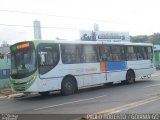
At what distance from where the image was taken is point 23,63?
57.3ft

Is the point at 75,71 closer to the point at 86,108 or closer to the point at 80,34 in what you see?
the point at 86,108

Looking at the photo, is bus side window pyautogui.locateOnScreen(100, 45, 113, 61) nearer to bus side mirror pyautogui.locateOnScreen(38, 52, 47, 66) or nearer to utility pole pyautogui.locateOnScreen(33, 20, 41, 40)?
bus side mirror pyautogui.locateOnScreen(38, 52, 47, 66)

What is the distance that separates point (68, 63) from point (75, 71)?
0.67 metres

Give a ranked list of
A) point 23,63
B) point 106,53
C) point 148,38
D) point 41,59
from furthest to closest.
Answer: point 148,38 < point 106,53 < point 23,63 < point 41,59

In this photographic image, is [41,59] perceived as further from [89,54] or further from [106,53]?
[106,53]

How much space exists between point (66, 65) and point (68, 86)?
109 centimetres

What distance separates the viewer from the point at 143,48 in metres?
26.0

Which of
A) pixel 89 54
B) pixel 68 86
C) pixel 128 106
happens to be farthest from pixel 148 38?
pixel 128 106

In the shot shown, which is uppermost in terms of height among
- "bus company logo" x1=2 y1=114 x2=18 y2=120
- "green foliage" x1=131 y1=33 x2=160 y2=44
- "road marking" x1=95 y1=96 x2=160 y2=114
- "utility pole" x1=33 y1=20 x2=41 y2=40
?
"green foliage" x1=131 y1=33 x2=160 y2=44

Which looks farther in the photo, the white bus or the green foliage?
the green foliage

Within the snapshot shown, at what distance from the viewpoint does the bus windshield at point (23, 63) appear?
17.1 m

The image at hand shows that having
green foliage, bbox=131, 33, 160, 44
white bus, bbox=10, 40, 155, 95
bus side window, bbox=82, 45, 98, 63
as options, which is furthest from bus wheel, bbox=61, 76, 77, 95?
green foliage, bbox=131, 33, 160, 44

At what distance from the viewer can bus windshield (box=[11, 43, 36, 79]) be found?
17.1 metres

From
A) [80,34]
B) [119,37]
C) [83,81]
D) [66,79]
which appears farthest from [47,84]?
[119,37]
